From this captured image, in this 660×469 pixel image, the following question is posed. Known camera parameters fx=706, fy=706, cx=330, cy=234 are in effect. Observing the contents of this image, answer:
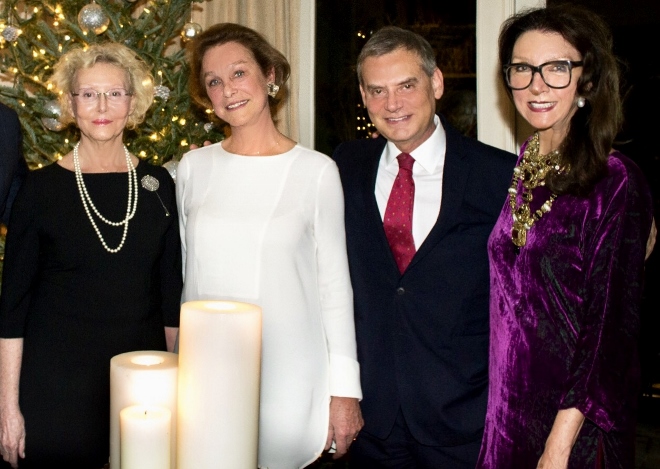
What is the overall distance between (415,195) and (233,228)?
1.75 ft

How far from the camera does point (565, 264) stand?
62.8 inches

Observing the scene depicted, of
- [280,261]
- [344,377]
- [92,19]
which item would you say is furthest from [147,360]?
[92,19]

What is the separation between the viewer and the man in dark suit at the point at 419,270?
1952 millimetres

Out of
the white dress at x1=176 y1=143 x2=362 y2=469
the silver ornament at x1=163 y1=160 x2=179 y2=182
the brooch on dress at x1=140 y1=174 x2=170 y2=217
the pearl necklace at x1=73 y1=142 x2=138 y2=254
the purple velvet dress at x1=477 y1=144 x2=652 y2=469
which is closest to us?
the purple velvet dress at x1=477 y1=144 x2=652 y2=469

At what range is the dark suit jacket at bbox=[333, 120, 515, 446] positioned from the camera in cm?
195

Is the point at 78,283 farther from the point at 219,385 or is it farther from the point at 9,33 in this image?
the point at 9,33

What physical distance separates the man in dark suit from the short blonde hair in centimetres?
67

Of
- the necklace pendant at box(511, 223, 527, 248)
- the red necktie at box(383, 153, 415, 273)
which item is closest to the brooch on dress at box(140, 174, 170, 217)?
the red necktie at box(383, 153, 415, 273)

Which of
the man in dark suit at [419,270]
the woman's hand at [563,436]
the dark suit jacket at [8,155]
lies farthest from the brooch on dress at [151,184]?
the woman's hand at [563,436]

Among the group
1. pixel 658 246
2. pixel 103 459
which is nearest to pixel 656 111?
pixel 658 246

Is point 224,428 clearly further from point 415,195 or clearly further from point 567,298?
point 415,195

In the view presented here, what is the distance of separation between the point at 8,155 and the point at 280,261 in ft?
2.96

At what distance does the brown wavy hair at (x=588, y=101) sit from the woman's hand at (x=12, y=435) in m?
1.53

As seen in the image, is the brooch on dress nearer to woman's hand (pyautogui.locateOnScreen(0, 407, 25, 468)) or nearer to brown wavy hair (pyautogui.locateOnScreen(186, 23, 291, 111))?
brown wavy hair (pyautogui.locateOnScreen(186, 23, 291, 111))
